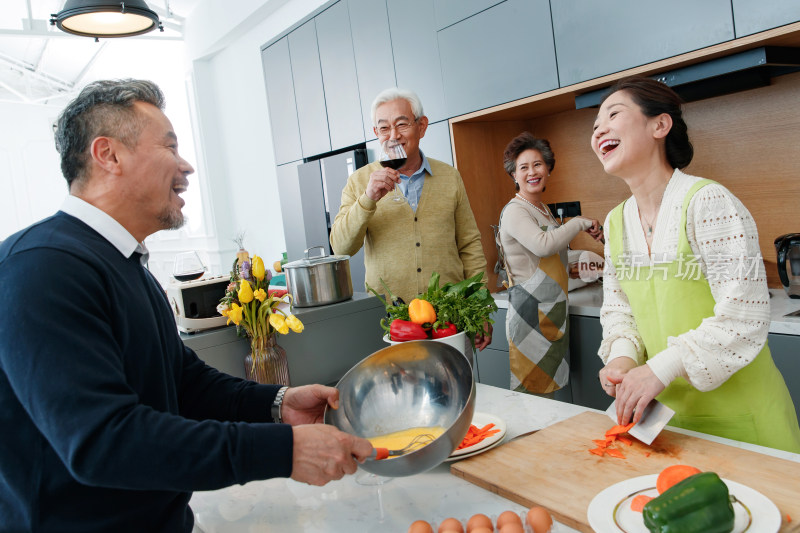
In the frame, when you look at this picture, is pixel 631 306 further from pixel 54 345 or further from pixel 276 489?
pixel 54 345

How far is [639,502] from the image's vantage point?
2.90ft

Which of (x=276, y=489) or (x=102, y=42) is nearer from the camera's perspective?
(x=276, y=489)

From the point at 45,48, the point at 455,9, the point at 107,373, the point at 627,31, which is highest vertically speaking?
the point at 45,48

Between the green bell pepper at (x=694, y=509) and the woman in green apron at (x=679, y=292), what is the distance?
336 mm

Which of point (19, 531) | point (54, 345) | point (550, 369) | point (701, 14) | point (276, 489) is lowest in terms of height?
point (550, 369)

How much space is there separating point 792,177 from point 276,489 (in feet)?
7.59

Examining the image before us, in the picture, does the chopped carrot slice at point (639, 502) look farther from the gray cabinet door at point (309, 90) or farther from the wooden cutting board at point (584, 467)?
the gray cabinet door at point (309, 90)

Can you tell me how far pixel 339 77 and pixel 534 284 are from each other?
224 centimetres

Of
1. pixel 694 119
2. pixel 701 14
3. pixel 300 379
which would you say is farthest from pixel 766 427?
pixel 694 119

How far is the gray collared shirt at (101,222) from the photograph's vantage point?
0.97 meters

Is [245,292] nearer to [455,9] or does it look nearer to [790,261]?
[790,261]

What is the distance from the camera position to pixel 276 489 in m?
1.16

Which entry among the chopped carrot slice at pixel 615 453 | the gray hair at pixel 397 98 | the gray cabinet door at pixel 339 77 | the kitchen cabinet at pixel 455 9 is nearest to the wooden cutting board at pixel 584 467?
the chopped carrot slice at pixel 615 453

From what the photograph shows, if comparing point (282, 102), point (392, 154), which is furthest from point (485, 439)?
point (282, 102)
